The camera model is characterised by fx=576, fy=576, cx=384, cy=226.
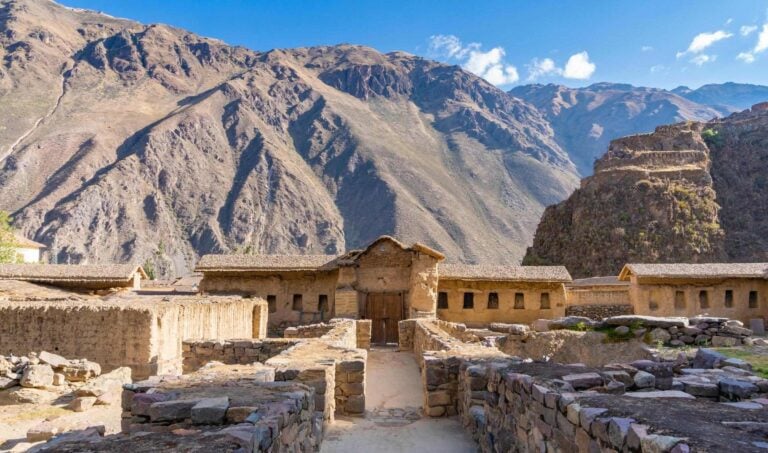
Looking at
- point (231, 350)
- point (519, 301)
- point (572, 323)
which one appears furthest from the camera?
point (519, 301)

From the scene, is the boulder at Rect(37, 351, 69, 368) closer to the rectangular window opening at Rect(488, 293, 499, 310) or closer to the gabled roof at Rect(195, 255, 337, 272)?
the gabled roof at Rect(195, 255, 337, 272)

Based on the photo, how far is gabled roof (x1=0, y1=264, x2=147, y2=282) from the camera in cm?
3189

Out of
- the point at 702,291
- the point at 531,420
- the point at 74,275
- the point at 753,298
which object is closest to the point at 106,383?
the point at 531,420

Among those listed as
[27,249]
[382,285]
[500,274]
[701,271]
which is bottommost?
[382,285]

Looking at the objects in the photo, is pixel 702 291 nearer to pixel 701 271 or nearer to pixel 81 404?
pixel 701 271

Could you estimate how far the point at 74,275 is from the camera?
32094 millimetres

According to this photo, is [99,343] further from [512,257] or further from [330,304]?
[512,257]

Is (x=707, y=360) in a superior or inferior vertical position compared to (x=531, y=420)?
superior

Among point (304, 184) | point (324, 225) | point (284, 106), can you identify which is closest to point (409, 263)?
point (324, 225)

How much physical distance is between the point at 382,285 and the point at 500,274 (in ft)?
20.7

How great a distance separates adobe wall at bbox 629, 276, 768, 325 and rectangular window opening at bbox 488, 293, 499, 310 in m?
8.04

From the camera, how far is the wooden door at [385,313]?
28.5m

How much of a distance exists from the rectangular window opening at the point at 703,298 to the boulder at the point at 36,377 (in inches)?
1214

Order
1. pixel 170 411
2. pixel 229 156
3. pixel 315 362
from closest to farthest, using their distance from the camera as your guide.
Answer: pixel 170 411
pixel 315 362
pixel 229 156
